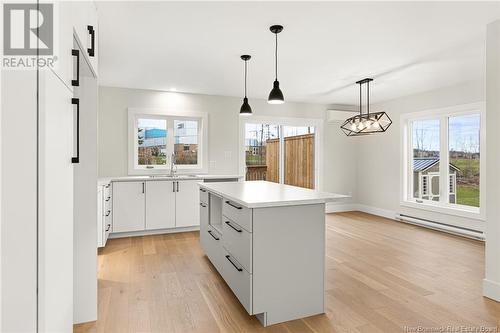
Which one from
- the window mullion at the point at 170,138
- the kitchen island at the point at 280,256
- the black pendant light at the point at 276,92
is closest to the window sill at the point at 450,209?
the kitchen island at the point at 280,256

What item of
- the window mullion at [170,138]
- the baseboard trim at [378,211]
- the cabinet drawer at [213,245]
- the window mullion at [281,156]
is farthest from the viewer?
the window mullion at [281,156]

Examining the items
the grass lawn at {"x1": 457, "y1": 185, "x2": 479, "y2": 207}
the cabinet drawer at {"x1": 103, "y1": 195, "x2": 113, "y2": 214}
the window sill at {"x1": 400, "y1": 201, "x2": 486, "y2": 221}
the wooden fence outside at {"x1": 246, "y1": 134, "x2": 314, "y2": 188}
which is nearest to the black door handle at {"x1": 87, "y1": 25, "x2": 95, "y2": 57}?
the cabinet drawer at {"x1": 103, "y1": 195, "x2": 113, "y2": 214}

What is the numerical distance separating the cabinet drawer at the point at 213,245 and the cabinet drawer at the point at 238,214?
42cm

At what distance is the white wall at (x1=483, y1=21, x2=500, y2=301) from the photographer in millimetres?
2512

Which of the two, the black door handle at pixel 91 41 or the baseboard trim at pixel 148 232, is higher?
the black door handle at pixel 91 41

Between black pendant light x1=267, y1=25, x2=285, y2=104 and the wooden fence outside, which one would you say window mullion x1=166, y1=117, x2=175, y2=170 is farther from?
black pendant light x1=267, y1=25, x2=285, y2=104

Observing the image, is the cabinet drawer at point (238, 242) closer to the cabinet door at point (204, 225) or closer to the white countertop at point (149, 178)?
the cabinet door at point (204, 225)

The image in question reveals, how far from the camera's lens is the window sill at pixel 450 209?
14.6 ft

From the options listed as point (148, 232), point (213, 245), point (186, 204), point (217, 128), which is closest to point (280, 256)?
point (213, 245)

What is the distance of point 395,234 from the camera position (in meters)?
4.69

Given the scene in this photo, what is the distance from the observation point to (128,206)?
4469 millimetres

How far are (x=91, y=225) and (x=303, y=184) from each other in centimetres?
511

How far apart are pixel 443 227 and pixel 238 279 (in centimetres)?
408

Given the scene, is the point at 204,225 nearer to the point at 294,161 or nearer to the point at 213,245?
the point at 213,245
